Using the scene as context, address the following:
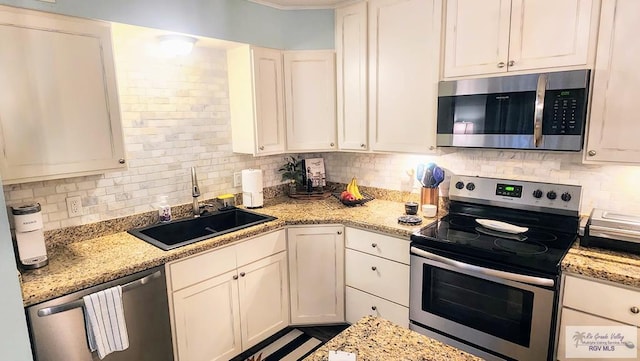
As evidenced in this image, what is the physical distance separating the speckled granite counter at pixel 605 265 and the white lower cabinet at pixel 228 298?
1703mm

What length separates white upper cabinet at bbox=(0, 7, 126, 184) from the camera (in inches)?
63.7

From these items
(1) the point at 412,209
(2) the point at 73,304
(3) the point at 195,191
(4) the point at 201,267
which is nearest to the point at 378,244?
(1) the point at 412,209

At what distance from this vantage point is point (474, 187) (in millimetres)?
2480

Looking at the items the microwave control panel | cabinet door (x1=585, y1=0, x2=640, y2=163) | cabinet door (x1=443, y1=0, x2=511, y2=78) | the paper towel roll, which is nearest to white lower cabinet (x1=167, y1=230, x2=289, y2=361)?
the paper towel roll

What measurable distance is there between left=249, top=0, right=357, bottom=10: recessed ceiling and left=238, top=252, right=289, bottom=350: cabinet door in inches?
73.1

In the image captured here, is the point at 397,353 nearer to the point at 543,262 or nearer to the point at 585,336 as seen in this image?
the point at 543,262

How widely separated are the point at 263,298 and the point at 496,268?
4.88 ft

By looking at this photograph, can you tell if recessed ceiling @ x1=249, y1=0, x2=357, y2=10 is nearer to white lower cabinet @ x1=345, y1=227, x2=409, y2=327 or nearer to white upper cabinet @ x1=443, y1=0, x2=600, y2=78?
white upper cabinet @ x1=443, y1=0, x2=600, y2=78

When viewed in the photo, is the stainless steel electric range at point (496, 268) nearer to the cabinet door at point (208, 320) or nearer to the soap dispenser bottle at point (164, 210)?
the cabinet door at point (208, 320)

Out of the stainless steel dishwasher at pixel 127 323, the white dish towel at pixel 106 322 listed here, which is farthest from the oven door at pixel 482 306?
the white dish towel at pixel 106 322

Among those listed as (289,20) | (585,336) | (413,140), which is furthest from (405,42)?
(585,336)

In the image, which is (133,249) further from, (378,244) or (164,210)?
(378,244)

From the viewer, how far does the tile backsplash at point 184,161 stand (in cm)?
207

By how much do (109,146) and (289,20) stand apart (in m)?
1.63
